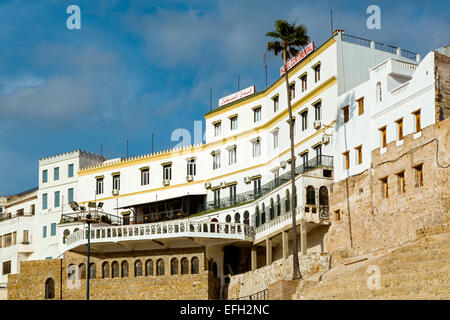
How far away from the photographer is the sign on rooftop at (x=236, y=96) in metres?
61.4

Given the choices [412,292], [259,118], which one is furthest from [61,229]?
[412,292]

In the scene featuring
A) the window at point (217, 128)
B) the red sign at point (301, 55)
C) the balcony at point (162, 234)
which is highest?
the red sign at point (301, 55)

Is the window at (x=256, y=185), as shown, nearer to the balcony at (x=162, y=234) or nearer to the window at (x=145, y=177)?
the balcony at (x=162, y=234)

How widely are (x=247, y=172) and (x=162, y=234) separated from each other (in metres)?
9.80

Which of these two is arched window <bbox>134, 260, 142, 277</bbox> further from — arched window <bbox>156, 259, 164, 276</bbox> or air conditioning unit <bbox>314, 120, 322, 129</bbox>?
air conditioning unit <bbox>314, 120, 322, 129</bbox>

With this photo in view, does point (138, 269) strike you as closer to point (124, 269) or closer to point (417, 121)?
point (124, 269)

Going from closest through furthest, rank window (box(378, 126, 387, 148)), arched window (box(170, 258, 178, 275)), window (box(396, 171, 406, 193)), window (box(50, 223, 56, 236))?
window (box(396, 171, 406, 193)), window (box(378, 126, 387, 148)), arched window (box(170, 258, 178, 275)), window (box(50, 223, 56, 236))

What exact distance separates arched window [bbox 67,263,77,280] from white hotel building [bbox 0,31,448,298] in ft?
4.44

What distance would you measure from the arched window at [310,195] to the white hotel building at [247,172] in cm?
8

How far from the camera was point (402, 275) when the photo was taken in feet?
102

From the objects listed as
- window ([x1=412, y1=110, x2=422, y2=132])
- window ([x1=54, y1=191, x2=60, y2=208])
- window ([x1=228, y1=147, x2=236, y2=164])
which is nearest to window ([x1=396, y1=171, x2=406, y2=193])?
window ([x1=412, y1=110, x2=422, y2=132])

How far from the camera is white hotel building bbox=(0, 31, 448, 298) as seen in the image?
44094 mm

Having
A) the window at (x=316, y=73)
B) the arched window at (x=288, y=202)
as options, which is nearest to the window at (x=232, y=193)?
the arched window at (x=288, y=202)

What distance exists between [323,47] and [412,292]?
24.7 meters
